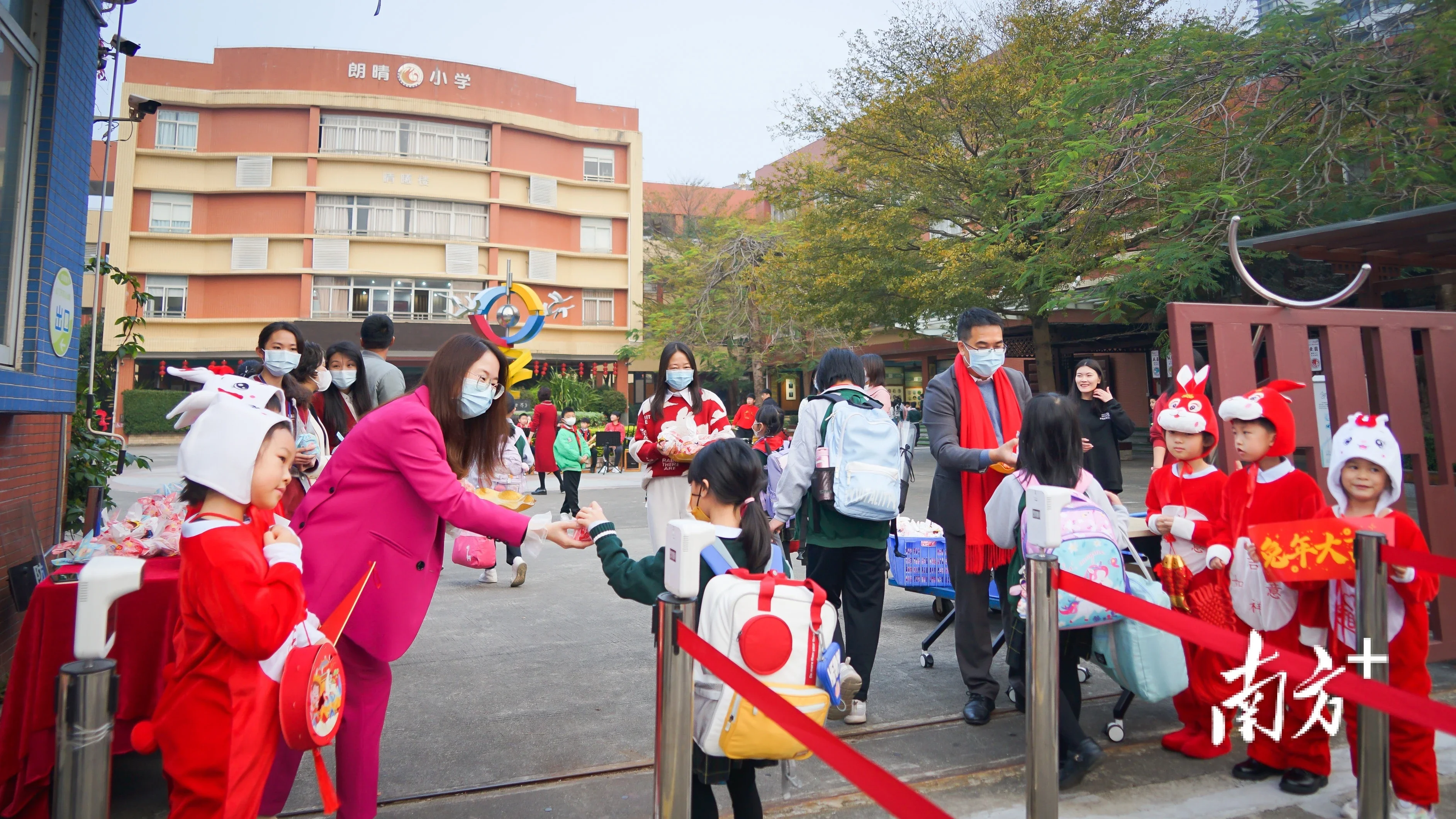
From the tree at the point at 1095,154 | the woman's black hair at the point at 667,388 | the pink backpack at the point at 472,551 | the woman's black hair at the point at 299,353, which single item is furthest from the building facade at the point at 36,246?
the tree at the point at 1095,154

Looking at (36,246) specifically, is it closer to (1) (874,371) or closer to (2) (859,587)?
(2) (859,587)

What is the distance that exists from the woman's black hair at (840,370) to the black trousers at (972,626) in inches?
36.5

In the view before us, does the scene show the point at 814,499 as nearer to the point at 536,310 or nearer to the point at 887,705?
the point at 887,705

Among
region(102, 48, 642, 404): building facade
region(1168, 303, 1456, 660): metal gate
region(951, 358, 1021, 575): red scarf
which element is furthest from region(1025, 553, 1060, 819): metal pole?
region(102, 48, 642, 404): building facade

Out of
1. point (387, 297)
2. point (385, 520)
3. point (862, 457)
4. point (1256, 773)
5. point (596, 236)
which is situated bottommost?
point (1256, 773)

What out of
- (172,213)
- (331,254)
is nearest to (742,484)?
(331,254)

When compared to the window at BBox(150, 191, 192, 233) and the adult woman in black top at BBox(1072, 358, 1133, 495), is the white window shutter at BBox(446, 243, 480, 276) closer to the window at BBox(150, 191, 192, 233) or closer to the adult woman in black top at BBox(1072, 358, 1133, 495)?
the window at BBox(150, 191, 192, 233)

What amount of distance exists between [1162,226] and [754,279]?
1365 cm

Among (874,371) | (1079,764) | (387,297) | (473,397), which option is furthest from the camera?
(387,297)

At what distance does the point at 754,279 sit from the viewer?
2458 cm

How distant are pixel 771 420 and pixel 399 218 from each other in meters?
27.2

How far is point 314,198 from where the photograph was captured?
29.8 metres

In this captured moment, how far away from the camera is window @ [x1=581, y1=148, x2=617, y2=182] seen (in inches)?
1336

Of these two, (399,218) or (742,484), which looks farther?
(399,218)
